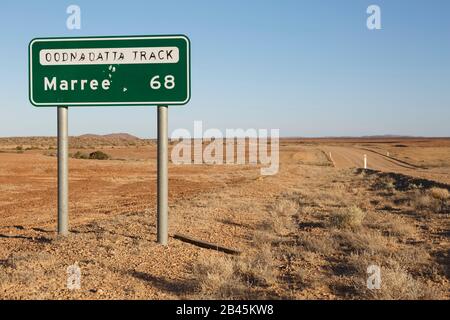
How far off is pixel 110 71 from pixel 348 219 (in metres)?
5.84

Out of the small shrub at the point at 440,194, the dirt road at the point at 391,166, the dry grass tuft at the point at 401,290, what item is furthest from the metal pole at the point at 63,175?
the dirt road at the point at 391,166

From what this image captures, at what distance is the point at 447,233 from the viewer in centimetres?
905

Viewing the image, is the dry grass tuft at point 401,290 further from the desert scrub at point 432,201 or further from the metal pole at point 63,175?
the desert scrub at point 432,201

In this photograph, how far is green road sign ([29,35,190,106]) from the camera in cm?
721

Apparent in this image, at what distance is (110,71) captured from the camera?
7402 millimetres

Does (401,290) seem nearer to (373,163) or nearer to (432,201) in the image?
(432,201)

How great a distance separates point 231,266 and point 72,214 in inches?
317

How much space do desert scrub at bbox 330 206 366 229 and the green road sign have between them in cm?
474

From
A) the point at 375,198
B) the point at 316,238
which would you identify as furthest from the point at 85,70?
the point at 375,198

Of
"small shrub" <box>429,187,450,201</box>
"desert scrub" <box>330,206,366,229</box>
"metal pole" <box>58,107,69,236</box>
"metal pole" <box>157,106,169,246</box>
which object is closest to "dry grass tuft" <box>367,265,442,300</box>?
"metal pole" <box>157,106,169,246</box>

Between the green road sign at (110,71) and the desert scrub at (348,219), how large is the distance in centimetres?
474

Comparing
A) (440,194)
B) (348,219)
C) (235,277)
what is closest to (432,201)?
(440,194)
